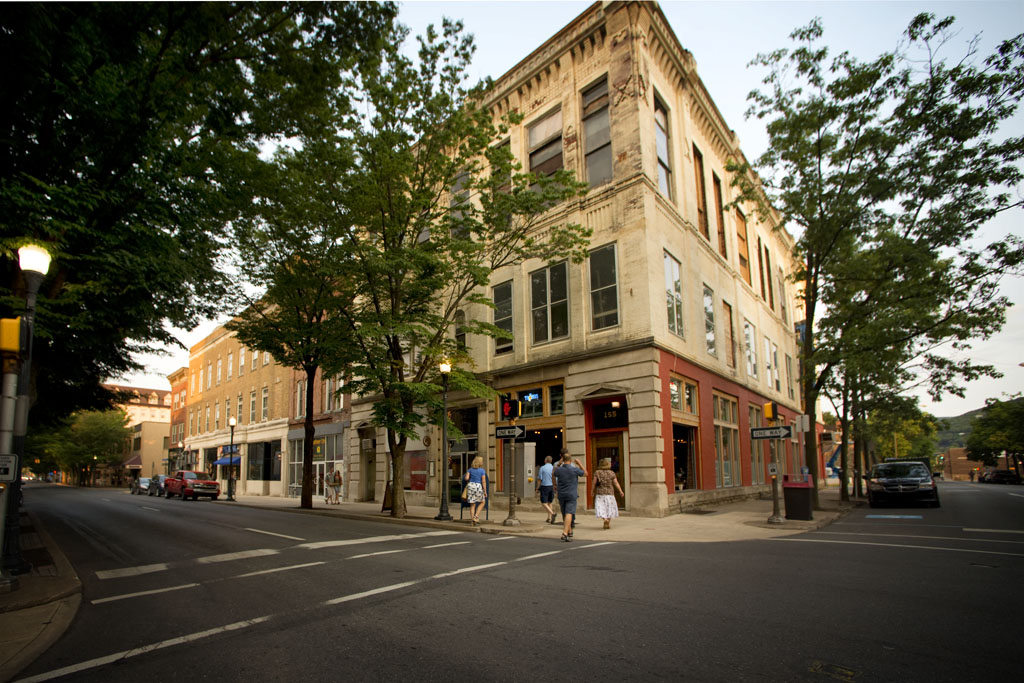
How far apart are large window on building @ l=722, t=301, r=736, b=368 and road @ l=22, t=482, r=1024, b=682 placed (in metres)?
13.8

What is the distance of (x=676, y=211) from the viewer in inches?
780

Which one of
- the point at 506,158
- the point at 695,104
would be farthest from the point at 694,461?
the point at 695,104

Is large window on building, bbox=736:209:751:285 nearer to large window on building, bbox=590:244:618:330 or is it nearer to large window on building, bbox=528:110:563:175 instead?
large window on building, bbox=528:110:563:175

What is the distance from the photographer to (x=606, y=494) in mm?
13148

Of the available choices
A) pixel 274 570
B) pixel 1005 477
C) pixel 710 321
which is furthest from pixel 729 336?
pixel 1005 477

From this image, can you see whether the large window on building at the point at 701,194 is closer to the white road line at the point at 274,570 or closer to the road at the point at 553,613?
the road at the point at 553,613

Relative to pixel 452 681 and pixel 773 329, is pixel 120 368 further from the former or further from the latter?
pixel 773 329

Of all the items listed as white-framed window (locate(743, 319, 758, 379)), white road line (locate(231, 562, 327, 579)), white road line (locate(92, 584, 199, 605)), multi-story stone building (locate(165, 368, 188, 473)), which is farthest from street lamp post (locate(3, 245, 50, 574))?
multi-story stone building (locate(165, 368, 188, 473))

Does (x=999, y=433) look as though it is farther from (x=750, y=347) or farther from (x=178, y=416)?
(x=178, y=416)

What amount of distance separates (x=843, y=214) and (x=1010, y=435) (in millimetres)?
60774

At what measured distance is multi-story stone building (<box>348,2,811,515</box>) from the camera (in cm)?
1695

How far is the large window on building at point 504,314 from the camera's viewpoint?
2119 centimetres

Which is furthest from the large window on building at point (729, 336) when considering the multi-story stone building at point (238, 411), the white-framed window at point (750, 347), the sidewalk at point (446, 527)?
the multi-story stone building at point (238, 411)

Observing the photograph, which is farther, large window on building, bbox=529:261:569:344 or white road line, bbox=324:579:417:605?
large window on building, bbox=529:261:569:344
